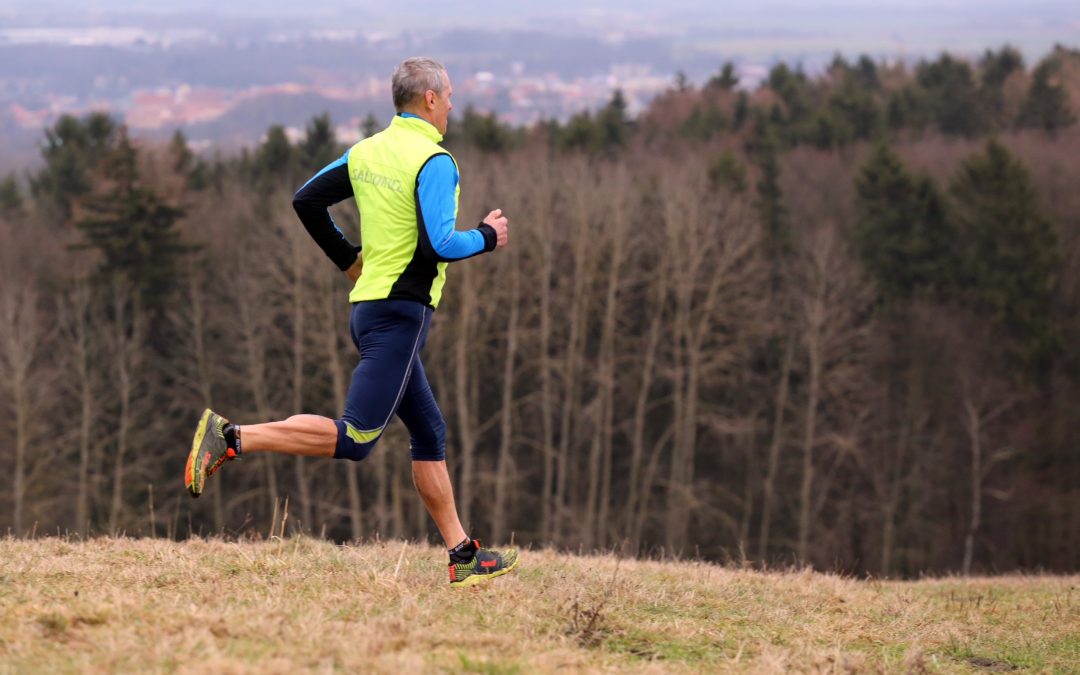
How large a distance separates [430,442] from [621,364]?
115ft

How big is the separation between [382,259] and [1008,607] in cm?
536

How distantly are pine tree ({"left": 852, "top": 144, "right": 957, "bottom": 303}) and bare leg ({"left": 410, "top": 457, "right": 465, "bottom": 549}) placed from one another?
3819 centimetres

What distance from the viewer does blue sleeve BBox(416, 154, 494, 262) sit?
6512 mm

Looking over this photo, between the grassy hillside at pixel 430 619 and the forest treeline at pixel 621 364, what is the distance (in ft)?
89.4

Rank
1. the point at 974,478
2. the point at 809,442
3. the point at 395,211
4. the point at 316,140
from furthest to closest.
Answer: the point at 316,140
the point at 974,478
the point at 809,442
the point at 395,211

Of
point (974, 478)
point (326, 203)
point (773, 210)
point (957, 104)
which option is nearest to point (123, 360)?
point (773, 210)

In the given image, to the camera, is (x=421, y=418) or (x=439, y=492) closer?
(x=421, y=418)

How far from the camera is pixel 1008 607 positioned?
9.25m

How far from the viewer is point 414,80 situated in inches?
264

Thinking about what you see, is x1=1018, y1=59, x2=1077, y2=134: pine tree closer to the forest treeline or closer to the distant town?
the distant town

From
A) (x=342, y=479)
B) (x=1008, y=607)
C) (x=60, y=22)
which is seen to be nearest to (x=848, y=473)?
(x=342, y=479)

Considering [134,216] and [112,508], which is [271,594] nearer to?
[112,508]

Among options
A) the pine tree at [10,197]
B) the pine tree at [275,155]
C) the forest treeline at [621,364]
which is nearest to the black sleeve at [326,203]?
the forest treeline at [621,364]

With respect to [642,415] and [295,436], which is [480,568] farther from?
[642,415]
